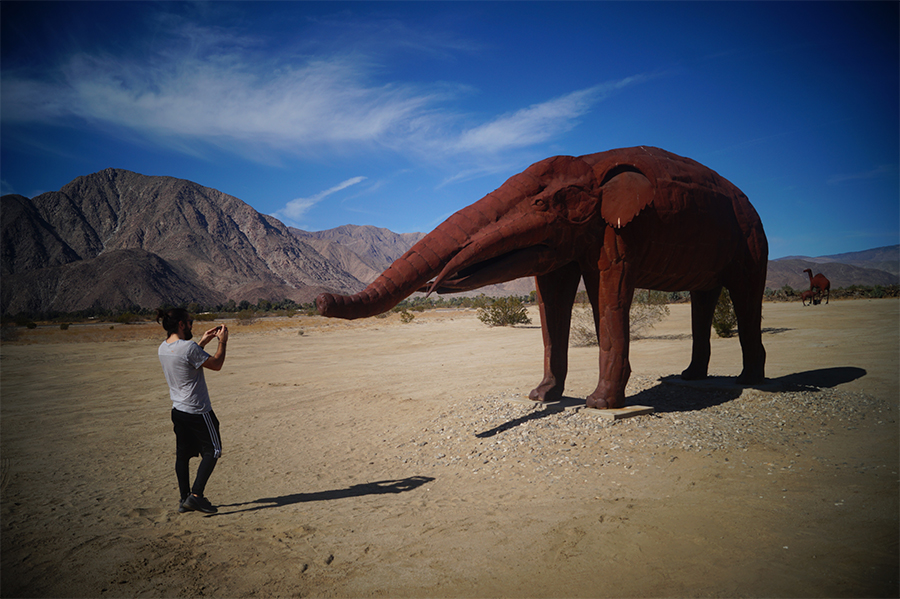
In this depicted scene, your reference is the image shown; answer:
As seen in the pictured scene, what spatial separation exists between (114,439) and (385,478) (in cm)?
519

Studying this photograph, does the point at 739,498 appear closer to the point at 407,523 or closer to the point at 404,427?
the point at 407,523

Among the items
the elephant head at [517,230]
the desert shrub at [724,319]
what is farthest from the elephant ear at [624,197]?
the desert shrub at [724,319]

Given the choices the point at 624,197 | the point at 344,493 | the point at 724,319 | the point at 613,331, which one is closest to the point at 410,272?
Result: the point at 344,493

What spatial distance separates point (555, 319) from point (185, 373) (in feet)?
16.5

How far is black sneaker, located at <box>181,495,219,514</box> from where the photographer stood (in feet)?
15.6

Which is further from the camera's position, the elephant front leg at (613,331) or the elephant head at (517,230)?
the elephant front leg at (613,331)

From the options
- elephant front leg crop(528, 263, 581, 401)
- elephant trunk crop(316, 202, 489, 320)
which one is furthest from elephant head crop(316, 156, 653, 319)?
elephant front leg crop(528, 263, 581, 401)

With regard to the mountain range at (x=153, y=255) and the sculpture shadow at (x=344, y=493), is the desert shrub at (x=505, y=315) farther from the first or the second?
the mountain range at (x=153, y=255)

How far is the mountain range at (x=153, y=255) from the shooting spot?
8544cm

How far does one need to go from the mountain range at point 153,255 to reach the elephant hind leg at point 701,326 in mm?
92744

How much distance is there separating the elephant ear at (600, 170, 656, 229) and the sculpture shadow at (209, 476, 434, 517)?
159 inches

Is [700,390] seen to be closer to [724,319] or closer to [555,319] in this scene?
[555,319]

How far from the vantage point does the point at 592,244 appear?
655 centimetres

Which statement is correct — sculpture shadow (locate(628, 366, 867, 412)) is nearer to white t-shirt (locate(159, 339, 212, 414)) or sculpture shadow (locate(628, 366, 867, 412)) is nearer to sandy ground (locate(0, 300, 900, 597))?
sandy ground (locate(0, 300, 900, 597))
